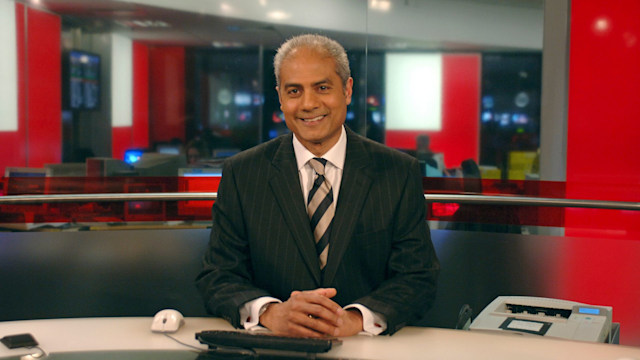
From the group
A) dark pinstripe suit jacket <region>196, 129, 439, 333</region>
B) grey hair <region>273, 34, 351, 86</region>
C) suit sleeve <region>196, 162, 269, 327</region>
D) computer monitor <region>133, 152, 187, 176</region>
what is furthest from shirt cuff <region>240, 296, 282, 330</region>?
computer monitor <region>133, 152, 187, 176</region>

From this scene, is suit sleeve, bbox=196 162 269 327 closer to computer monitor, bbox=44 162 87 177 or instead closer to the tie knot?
the tie knot

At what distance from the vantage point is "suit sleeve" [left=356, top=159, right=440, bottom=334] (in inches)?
62.9

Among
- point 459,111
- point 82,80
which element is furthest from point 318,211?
point 82,80

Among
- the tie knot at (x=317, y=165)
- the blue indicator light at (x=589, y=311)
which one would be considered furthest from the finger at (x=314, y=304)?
the blue indicator light at (x=589, y=311)

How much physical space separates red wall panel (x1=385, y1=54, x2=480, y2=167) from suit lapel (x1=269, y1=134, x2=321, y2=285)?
232 centimetres

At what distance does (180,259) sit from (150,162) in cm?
81

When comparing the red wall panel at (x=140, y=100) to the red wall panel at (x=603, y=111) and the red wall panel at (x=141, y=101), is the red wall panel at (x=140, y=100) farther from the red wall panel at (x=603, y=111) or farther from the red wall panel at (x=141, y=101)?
the red wall panel at (x=603, y=111)

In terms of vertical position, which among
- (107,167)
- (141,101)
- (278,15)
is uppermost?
(278,15)

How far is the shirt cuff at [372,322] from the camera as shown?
1432mm

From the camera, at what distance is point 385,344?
1352 mm

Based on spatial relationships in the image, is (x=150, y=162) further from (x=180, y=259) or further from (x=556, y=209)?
(x=556, y=209)

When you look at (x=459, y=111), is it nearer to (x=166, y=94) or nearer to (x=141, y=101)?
(x=166, y=94)

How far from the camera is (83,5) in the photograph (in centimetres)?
409

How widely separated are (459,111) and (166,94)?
1.86m
